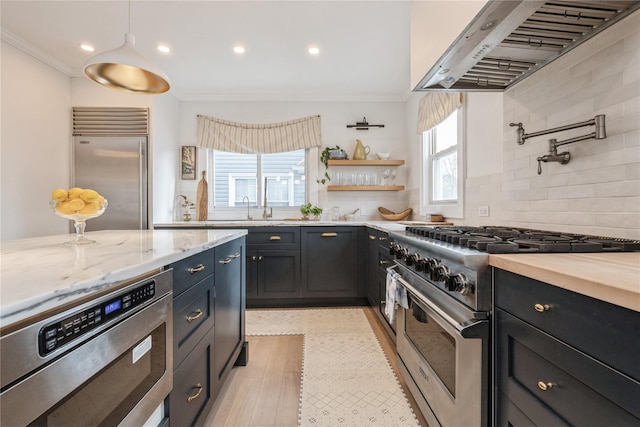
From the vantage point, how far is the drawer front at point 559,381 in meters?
0.61

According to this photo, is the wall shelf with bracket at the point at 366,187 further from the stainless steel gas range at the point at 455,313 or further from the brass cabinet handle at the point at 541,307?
the brass cabinet handle at the point at 541,307

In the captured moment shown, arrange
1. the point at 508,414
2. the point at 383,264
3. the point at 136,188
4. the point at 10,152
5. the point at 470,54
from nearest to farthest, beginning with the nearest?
the point at 508,414 < the point at 470,54 < the point at 383,264 < the point at 10,152 < the point at 136,188

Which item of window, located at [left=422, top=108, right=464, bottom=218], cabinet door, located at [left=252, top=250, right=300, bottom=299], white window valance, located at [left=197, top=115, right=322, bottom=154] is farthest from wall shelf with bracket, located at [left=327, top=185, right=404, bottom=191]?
cabinet door, located at [left=252, top=250, right=300, bottom=299]

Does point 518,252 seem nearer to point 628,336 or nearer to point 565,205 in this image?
point 628,336

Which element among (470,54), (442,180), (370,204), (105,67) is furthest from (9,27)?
(442,180)

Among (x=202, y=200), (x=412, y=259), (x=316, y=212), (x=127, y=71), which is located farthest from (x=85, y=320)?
(x=202, y=200)

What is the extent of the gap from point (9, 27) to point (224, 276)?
308cm

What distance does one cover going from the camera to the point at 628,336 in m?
0.59

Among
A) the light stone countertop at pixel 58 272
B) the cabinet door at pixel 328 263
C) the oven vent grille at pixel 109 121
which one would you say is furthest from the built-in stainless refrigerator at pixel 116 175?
the light stone countertop at pixel 58 272

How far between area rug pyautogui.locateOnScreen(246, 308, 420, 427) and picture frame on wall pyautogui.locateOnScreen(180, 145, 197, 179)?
2.16m

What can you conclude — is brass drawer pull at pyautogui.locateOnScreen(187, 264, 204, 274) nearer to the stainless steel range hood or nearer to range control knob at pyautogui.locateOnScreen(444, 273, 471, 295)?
range control knob at pyautogui.locateOnScreen(444, 273, 471, 295)

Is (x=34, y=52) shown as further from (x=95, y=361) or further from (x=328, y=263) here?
(x=95, y=361)

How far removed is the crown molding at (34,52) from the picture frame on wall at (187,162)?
4.59 feet

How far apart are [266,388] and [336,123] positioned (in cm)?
326
